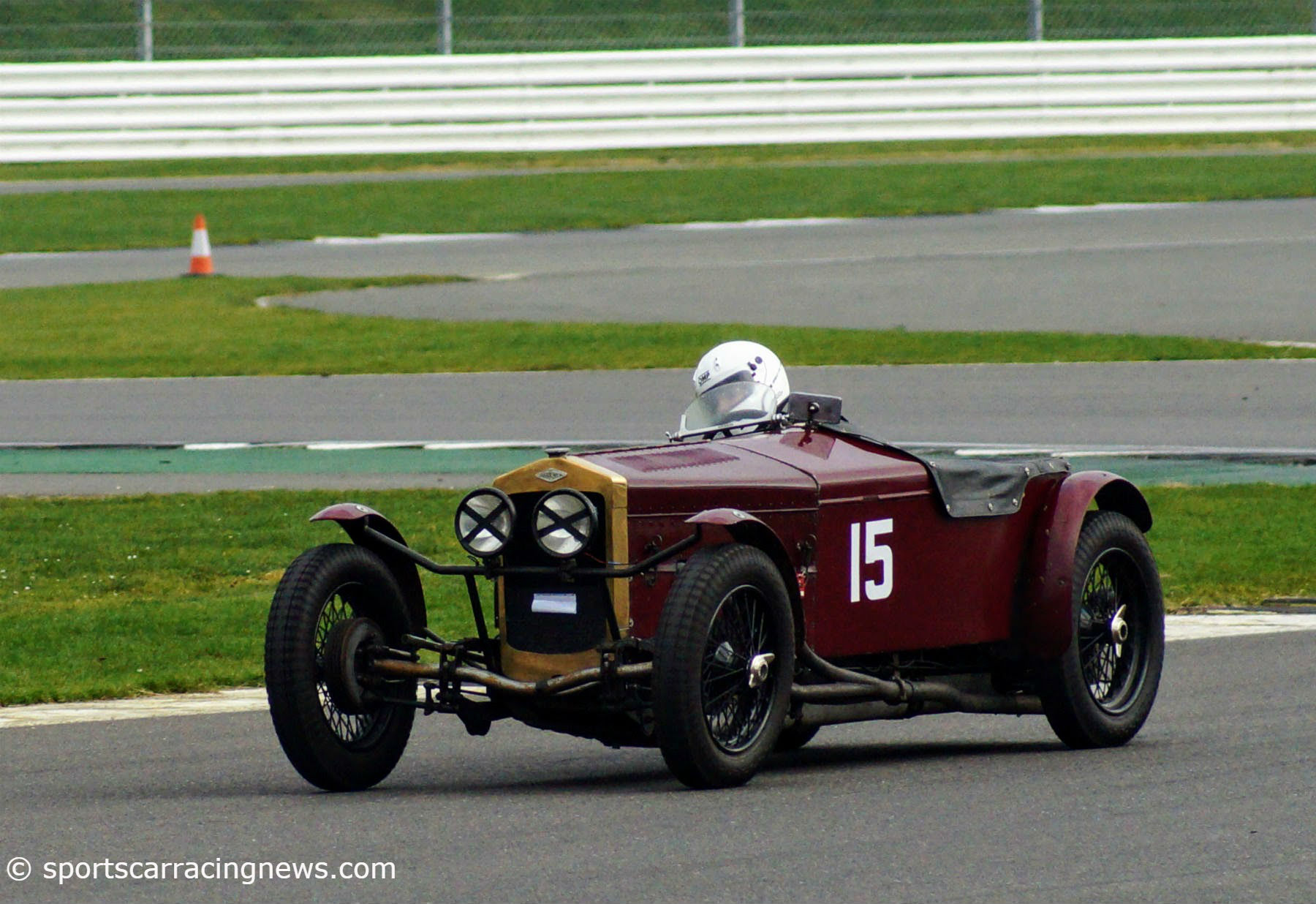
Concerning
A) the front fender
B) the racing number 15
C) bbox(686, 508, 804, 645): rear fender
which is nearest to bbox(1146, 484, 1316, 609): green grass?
the front fender

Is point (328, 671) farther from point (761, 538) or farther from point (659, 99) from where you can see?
point (659, 99)

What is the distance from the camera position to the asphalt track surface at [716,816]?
5332mm

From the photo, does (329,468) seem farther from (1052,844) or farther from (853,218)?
(853,218)

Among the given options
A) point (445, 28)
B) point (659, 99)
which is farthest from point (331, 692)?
point (659, 99)

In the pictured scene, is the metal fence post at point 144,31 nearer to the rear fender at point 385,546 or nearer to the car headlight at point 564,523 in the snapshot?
the rear fender at point 385,546

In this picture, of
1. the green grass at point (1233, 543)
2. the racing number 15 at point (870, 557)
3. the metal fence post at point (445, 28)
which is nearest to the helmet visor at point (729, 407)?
the racing number 15 at point (870, 557)

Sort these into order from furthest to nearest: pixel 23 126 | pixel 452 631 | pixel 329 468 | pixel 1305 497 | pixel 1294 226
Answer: pixel 23 126 < pixel 1294 226 < pixel 329 468 < pixel 1305 497 < pixel 452 631

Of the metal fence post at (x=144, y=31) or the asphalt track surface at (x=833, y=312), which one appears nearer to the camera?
the asphalt track surface at (x=833, y=312)

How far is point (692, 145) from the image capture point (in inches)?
1251

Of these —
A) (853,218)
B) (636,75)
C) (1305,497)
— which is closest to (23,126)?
(636,75)

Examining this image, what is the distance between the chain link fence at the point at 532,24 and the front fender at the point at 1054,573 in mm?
24490

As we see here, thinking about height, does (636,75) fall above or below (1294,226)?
above

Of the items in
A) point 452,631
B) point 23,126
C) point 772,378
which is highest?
point 23,126

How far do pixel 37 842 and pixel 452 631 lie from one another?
3952mm
